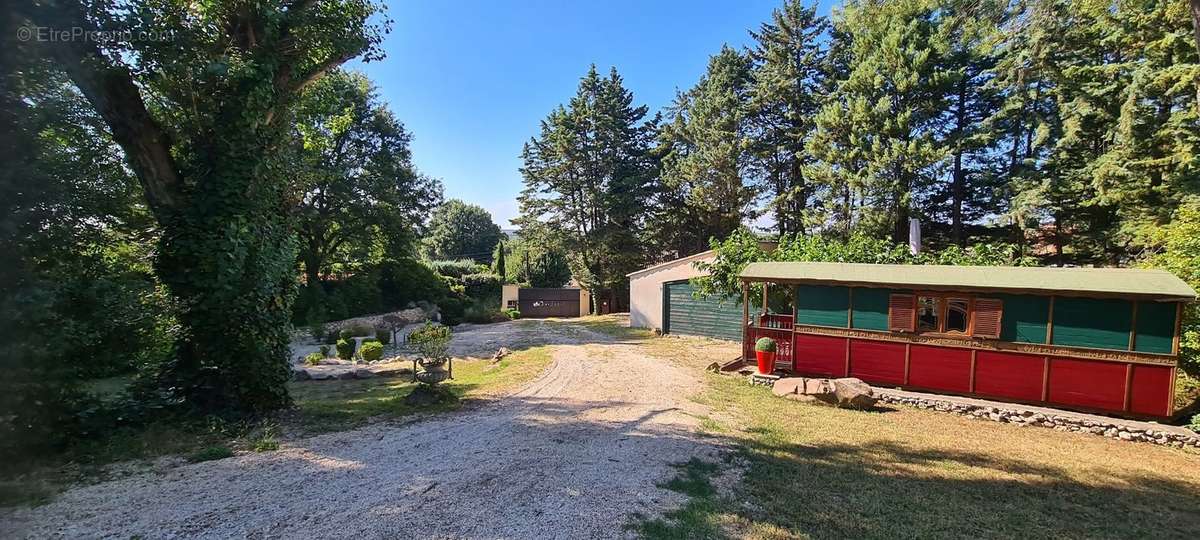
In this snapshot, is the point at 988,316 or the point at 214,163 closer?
the point at 214,163

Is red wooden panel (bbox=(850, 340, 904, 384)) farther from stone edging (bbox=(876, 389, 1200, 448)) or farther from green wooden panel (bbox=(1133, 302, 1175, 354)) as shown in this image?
green wooden panel (bbox=(1133, 302, 1175, 354))

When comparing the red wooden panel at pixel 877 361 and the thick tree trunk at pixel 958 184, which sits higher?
the thick tree trunk at pixel 958 184

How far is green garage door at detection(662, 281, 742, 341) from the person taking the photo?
17.1 m

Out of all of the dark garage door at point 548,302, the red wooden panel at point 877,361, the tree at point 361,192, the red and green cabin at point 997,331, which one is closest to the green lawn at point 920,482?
the red and green cabin at point 997,331

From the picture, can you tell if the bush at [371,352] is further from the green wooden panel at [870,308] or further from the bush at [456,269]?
the bush at [456,269]

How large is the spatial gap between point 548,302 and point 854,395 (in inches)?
911

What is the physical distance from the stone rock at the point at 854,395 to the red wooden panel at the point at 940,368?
4.91 ft

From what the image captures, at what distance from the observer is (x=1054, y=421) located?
841cm

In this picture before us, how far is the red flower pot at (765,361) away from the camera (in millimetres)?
10871

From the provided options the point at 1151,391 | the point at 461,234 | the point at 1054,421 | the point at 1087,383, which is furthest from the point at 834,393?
the point at 461,234

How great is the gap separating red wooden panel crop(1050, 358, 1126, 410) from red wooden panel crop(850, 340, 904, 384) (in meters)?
2.46

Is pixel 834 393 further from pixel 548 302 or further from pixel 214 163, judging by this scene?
pixel 548 302

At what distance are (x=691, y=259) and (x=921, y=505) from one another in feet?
45.2

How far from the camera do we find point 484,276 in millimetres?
33719
